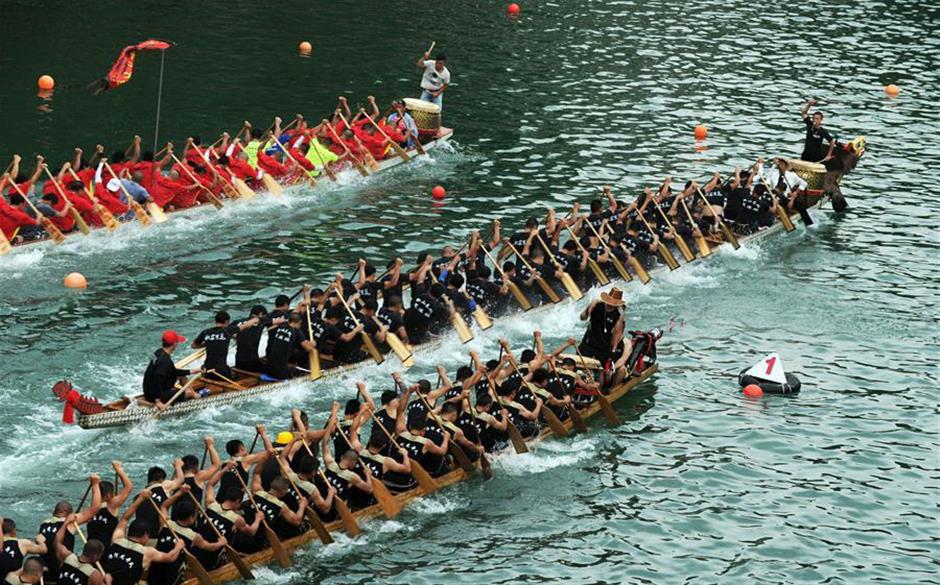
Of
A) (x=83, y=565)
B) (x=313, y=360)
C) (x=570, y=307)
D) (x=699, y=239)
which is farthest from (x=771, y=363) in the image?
(x=83, y=565)

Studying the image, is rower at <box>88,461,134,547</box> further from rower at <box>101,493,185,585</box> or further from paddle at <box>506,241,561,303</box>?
paddle at <box>506,241,561,303</box>

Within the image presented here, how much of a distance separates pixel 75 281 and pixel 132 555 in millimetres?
10416

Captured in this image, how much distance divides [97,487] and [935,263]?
19271 mm

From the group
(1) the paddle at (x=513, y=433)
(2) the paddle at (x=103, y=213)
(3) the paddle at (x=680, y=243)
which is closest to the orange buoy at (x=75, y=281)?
(2) the paddle at (x=103, y=213)

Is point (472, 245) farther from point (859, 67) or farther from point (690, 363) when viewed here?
point (859, 67)

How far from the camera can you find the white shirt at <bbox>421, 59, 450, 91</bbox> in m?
35.7

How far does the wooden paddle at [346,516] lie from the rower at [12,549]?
381 centimetres

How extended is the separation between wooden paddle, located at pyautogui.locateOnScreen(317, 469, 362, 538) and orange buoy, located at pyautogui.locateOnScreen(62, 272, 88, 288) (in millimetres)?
8934

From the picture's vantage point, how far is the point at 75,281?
25828 mm

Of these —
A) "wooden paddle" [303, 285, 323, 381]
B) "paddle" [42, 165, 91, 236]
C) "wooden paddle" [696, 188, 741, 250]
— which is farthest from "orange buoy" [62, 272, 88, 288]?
"wooden paddle" [696, 188, 741, 250]

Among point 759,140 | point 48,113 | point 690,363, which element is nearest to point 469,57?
point 759,140

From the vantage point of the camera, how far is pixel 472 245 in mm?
26000

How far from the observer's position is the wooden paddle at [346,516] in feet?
61.1

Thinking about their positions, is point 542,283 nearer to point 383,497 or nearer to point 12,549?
point 383,497
